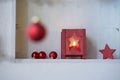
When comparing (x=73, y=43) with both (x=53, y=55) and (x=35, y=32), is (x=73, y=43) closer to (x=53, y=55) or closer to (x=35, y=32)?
(x=53, y=55)

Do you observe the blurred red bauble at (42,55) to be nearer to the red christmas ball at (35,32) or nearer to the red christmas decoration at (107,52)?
the red christmas decoration at (107,52)

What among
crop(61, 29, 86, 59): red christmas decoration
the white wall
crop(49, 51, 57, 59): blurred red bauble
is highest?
crop(61, 29, 86, 59): red christmas decoration

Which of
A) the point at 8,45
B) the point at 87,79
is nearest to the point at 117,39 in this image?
the point at 87,79

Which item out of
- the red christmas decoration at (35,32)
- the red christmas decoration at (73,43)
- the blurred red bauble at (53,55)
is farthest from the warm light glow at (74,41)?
the red christmas decoration at (35,32)

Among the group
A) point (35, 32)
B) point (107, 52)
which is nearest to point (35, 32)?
point (35, 32)

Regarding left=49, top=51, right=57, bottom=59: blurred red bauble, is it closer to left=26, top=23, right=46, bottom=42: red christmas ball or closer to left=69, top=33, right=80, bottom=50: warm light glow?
left=69, top=33, right=80, bottom=50: warm light glow

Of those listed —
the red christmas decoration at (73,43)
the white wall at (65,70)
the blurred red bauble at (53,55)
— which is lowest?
the white wall at (65,70)

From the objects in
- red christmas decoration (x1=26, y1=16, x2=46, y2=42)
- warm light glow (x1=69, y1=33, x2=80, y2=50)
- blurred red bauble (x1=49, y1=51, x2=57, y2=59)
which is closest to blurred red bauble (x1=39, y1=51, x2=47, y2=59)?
blurred red bauble (x1=49, y1=51, x2=57, y2=59)

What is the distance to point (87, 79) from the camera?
167 cm

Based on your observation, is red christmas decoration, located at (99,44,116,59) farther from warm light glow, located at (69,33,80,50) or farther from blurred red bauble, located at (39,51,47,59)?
blurred red bauble, located at (39,51,47,59)

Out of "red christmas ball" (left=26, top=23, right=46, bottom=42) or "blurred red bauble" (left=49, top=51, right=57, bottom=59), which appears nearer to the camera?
"red christmas ball" (left=26, top=23, right=46, bottom=42)

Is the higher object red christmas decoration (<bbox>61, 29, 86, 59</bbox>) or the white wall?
red christmas decoration (<bbox>61, 29, 86, 59</bbox>)

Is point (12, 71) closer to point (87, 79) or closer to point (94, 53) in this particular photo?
point (87, 79)

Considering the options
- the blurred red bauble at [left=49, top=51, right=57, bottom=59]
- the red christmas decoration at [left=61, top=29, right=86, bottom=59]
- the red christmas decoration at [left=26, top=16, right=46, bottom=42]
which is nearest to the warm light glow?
the red christmas decoration at [left=61, top=29, right=86, bottom=59]
